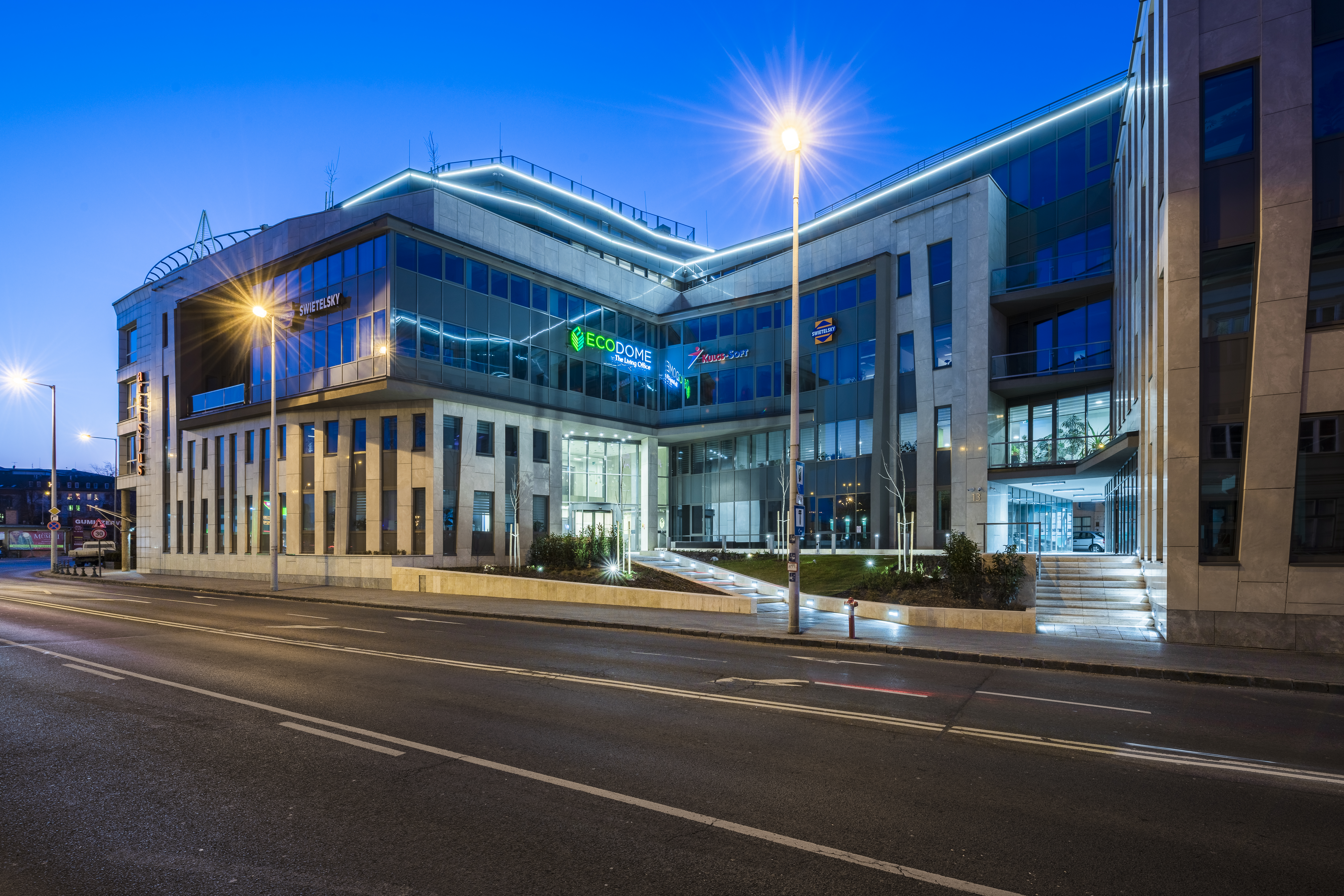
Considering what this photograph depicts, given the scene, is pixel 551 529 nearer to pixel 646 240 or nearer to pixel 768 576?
pixel 768 576

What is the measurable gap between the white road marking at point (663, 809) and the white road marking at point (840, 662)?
7.79 metres

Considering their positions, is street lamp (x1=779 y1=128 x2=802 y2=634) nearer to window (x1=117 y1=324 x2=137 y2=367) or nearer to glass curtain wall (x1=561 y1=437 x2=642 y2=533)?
glass curtain wall (x1=561 y1=437 x2=642 y2=533)

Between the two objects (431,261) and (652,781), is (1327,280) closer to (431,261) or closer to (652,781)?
(652,781)

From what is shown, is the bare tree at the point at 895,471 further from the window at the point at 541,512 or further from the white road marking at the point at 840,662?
the white road marking at the point at 840,662

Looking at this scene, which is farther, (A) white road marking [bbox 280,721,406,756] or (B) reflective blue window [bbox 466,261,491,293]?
(B) reflective blue window [bbox 466,261,491,293]

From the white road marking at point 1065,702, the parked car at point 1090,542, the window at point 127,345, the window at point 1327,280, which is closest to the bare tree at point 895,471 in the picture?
the parked car at point 1090,542

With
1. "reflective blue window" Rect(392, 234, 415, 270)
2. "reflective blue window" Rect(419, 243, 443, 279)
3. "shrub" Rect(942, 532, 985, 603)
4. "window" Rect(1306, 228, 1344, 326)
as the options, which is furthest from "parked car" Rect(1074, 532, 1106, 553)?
"reflective blue window" Rect(392, 234, 415, 270)

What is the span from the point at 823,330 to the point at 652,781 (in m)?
32.6

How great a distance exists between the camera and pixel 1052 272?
30.6m

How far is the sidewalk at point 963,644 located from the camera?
12.5 meters

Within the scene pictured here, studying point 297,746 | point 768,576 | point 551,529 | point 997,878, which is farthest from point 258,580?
point 997,878

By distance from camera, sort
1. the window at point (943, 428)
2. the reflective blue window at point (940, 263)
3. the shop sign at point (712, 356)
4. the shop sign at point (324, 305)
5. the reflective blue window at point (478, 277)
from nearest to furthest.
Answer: the window at point (943, 428) < the reflective blue window at point (940, 263) < the shop sign at point (324, 305) < the reflective blue window at point (478, 277) < the shop sign at point (712, 356)

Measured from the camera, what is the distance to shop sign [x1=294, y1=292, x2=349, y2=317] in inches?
1342

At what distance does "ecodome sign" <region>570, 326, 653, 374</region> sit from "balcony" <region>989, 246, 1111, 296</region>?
1948cm
